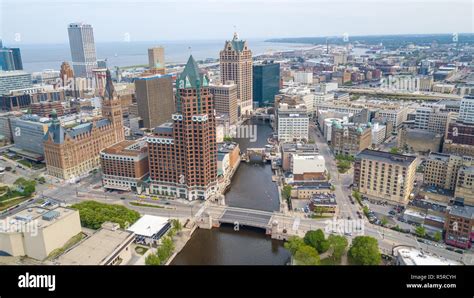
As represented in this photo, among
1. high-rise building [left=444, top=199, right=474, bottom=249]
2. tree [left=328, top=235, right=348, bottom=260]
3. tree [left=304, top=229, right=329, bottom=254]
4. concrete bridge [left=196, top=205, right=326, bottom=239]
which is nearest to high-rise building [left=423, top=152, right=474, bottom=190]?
high-rise building [left=444, top=199, right=474, bottom=249]

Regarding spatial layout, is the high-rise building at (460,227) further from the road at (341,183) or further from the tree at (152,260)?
the tree at (152,260)

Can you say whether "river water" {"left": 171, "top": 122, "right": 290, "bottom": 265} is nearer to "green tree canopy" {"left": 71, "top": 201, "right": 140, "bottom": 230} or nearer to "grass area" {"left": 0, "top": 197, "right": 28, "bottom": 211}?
"green tree canopy" {"left": 71, "top": 201, "right": 140, "bottom": 230}

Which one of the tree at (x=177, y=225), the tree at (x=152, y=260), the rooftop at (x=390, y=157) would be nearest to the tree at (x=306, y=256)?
the tree at (x=152, y=260)

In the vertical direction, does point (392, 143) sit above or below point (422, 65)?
below
